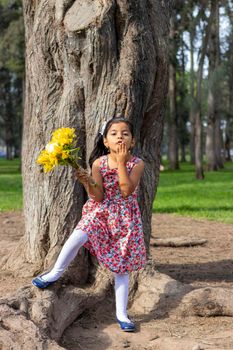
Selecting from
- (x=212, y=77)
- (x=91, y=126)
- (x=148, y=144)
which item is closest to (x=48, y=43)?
(x=91, y=126)

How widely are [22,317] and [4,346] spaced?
409 millimetres

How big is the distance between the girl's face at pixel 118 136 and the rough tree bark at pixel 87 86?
95 centimetres

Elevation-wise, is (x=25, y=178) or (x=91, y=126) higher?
(x=91, y=126)

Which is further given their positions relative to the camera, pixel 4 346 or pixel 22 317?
pixel 22 317

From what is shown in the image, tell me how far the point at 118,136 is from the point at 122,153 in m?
0.19

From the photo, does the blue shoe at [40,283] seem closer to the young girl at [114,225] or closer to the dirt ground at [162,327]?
the young girl at [114,225]

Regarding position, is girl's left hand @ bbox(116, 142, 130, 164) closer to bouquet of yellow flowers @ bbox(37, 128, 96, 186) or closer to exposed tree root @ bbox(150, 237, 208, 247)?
bouquet of yellow flowers @ bbox(37, 128, 96, 186)

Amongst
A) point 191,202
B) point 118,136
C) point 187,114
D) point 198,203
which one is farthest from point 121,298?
point 187,114

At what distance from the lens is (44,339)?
404 centimetres

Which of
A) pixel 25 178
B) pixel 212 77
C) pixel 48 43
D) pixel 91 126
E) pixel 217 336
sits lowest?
pixel 217 336

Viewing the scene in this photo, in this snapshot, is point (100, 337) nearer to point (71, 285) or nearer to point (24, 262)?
point (71, 285)

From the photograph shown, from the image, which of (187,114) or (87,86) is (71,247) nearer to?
(87,86)

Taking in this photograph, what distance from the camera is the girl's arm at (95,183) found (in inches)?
184

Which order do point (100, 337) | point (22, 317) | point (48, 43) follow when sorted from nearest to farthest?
point (22, 317) → point (100, 337) → point (48, 43)
